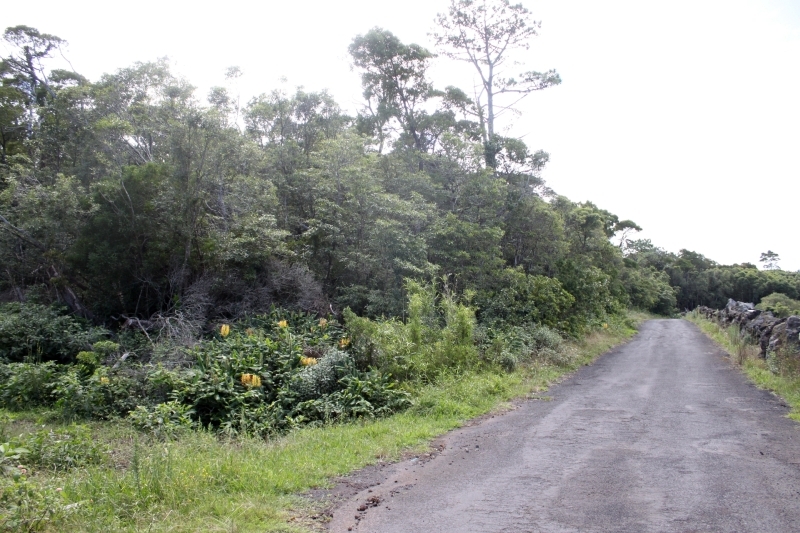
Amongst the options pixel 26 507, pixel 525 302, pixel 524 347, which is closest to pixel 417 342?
pixel 524 347

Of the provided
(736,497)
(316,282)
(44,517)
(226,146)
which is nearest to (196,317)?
(316,282)

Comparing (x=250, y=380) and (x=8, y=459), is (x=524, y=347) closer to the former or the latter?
(x=250, y=380)

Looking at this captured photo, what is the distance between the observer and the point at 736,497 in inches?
198

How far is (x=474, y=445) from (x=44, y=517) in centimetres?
495

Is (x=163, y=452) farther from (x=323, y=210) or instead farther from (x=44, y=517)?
(x=323, y=210)

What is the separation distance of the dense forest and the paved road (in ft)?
19.8

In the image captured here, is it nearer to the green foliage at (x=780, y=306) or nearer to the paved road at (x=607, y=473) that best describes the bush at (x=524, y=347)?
the paved road at (x=607, y=473)

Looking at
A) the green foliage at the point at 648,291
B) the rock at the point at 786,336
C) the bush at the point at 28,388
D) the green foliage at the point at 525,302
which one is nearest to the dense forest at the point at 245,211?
the green foliage at the point at 525,302

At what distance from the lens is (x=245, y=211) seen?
16.6 meters

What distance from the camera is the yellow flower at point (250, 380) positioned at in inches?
388

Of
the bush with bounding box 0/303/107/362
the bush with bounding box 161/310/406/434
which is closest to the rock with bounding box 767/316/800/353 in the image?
the bush with bounding box 161/310/406/434

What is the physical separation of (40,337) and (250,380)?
790cm

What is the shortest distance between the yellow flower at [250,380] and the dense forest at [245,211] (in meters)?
4.43

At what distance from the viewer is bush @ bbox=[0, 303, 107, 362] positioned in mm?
13922
